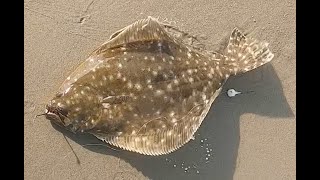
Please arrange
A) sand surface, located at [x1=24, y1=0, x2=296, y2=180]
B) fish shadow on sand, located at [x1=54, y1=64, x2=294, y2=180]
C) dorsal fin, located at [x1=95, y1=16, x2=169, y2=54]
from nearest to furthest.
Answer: dorsal fin, located at [x1=95, y1=16, x2=169, y2=54], sand surface, located at [x1=24, y1=0, x2=296, y2=180], fish shadow on sand, located at [x1=54, y1=64, x2=294, y2=180]

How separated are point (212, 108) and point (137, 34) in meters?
0.95

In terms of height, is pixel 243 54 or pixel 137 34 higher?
pixel 137 34

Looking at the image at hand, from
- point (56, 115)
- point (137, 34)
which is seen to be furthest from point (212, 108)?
point (56, 115)

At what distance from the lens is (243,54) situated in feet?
14.6

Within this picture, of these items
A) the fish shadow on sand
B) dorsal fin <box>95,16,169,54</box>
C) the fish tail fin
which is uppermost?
dorsal fin <box>95,16,169,54</box>

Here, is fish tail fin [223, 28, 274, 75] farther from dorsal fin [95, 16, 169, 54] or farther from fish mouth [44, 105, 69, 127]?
fish mouth [44, 105, 69, 127]

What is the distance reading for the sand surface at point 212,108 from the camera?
4.30 meters

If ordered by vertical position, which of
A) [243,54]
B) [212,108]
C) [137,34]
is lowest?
[212,108]

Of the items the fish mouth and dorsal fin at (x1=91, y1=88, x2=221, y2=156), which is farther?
dorsal fin at (x1=91, y1=88, x2=221, y2=156)

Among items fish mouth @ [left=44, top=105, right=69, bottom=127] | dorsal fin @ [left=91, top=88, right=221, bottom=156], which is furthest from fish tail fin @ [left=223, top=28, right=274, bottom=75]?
fish mouth @ [left=44, top=105, right=69, bottom=127]

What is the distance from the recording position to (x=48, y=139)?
429cm

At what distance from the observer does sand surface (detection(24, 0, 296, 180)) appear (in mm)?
4297

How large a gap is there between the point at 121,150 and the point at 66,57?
0.92 metres

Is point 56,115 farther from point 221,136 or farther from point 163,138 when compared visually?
point 221,136
